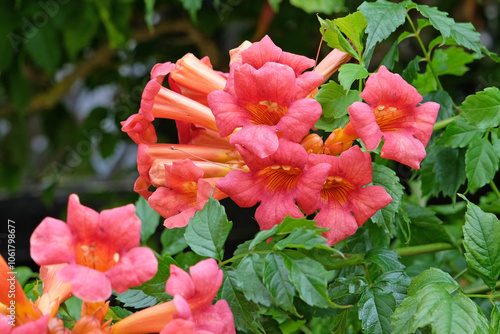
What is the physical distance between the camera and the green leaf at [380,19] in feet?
2.54

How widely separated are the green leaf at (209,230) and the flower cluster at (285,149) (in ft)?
0.08

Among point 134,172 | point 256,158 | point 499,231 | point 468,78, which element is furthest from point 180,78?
point 134,172

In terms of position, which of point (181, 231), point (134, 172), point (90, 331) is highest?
point (90, 331)

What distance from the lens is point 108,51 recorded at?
2.46m

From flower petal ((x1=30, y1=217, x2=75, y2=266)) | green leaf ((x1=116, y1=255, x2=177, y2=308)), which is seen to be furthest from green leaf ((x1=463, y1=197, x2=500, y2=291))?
flower petal ((x1=30, y1=217, x2=75, y2=266))

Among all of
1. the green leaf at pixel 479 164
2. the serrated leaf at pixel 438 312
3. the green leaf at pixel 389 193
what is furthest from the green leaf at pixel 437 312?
the green leaf at pixel 479 164

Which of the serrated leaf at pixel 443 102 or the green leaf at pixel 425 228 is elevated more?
the serrated leaf at pixel 443 102

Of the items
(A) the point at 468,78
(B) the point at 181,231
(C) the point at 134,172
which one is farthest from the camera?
(C) the point at 134,172

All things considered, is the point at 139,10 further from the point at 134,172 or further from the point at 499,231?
the point at 499,231

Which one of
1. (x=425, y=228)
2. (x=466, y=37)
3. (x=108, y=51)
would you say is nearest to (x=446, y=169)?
(x=425, y=228)

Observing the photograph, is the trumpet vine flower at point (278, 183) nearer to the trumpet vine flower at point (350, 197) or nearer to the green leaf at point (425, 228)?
the trumpet vine flower at point (350, 197)

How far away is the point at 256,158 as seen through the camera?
68cm

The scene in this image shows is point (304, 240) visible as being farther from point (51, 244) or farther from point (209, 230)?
point (51, 244)

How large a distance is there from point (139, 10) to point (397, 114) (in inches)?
73.3
